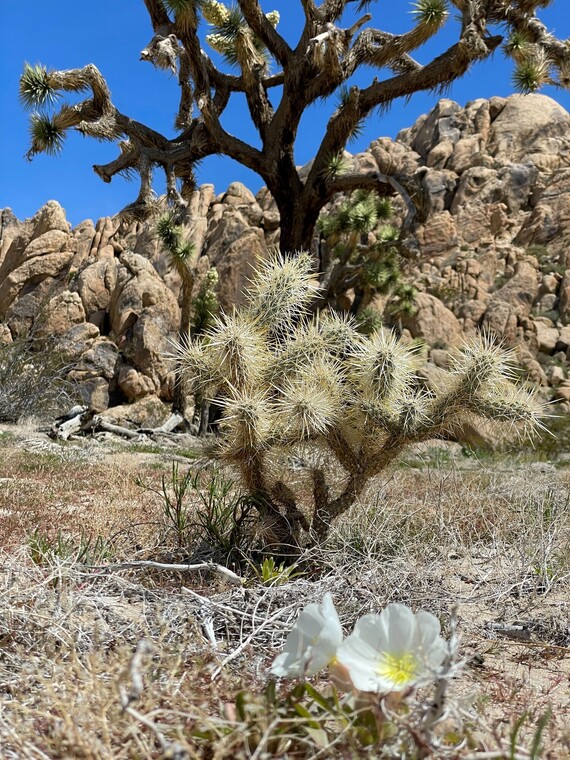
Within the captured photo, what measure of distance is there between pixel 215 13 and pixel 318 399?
12277 mm

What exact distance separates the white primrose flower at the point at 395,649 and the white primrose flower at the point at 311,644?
0.03 meters

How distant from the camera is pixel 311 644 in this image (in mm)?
1235

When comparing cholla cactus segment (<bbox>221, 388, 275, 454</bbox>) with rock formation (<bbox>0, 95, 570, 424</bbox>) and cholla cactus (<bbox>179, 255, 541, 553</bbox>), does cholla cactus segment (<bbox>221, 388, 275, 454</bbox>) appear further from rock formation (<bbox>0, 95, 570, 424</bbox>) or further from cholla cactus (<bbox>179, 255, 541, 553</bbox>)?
rock formation (<bbox>0, 95, 570, 424</bbox>)

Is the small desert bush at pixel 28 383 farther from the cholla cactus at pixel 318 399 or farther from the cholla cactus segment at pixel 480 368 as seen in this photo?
the cholla cactus segment at pixel 480 368

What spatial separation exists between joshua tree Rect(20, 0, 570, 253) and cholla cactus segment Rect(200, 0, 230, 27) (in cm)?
3

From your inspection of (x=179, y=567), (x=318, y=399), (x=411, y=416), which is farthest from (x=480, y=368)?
(x=179, y=567)

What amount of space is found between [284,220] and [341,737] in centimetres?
1124

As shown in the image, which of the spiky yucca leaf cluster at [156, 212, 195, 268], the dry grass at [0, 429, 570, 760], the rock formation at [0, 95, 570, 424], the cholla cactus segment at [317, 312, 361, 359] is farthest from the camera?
the rock formation at [0, 95, 570, 424]

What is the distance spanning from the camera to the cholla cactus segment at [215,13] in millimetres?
12227

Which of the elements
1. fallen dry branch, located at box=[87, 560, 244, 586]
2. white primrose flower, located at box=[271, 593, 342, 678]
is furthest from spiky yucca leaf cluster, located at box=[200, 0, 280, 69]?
white primrose flower, located at box=[271, 593, 342, 678]

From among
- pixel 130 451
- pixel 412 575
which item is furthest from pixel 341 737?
pixel 130 451

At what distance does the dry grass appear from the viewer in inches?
44.0

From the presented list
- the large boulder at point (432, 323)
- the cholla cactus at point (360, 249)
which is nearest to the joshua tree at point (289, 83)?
the cholla cactus at point (360, 249)

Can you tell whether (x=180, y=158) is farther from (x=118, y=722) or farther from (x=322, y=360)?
(x=118, y=722)
